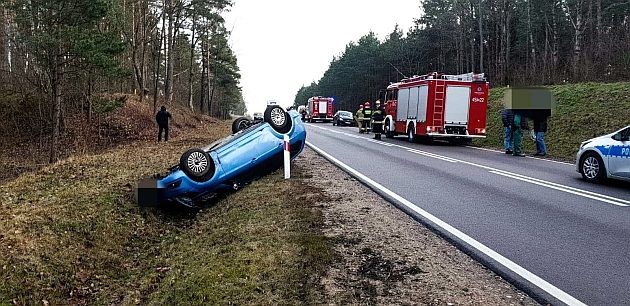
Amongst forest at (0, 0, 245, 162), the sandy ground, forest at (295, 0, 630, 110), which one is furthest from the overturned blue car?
forest at (295, 0, 630, 110)

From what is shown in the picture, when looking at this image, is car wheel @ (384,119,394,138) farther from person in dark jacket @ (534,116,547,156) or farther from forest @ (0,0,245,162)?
forest @ (0,0,245,162)

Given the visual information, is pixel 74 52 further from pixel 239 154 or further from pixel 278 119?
pixel 239 154

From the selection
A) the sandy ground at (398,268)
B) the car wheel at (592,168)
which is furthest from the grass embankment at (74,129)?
the car wheel at (592,168)

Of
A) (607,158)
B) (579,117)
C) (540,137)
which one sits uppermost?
(579,117)

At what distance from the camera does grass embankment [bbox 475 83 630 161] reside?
55.8ft

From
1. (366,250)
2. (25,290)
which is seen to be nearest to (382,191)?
(366,250)

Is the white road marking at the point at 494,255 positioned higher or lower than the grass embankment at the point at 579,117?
lower

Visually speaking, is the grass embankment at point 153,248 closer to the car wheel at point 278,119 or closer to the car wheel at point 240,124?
the car wheel at point 278,119

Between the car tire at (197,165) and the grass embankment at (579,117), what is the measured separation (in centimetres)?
1079

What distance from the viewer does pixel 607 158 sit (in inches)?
387

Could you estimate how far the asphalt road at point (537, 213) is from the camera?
4707 millimetres

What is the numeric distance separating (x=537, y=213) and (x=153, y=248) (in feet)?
18.4

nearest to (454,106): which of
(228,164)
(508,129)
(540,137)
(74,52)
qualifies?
(508,129)

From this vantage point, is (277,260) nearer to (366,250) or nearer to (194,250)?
(366,250)
